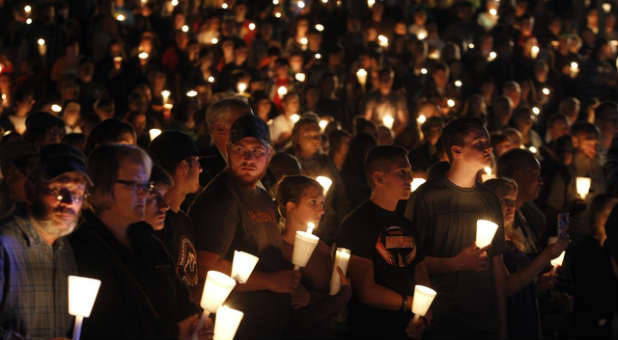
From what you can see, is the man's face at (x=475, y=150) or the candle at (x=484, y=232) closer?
the candle at (x=484, y=232)

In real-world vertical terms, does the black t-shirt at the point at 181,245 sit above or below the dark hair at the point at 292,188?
below

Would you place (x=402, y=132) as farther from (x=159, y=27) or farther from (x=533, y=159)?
(x=159, y=27)

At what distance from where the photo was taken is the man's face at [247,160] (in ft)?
15.7

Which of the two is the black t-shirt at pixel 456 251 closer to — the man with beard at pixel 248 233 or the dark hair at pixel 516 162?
the man with beard at pixel 248 233

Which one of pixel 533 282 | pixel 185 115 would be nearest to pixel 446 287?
pixel 533 282

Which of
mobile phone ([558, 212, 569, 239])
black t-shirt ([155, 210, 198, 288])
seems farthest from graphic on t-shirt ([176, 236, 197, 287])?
mobile phone ([558, 212, 569, 239])

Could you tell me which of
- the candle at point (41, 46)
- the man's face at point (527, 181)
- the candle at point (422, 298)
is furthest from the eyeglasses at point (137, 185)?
the candle at point (41, 46)

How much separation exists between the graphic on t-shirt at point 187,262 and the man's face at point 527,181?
3221mm

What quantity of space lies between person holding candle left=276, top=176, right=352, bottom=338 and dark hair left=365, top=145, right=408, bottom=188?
0.46 m

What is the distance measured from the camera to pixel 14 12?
1419 cm

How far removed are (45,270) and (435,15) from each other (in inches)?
608

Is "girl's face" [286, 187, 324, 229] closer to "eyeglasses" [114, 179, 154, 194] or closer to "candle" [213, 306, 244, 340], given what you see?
"candle" [213, 306, 244, 340]

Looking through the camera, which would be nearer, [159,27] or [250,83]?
[250,83]

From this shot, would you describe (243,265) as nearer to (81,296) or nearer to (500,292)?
(81,296)
